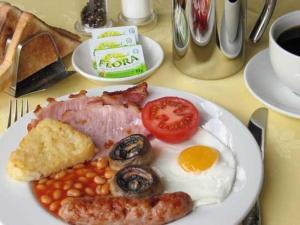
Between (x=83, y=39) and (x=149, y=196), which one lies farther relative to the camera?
(x=83, y=39)

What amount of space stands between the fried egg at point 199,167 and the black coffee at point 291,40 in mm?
241

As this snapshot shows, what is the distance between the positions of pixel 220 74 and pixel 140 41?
0.66ft

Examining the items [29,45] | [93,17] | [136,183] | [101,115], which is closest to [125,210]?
[136,183]

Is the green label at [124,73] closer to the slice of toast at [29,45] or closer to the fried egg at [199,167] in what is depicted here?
the slice of toast at [29,45]

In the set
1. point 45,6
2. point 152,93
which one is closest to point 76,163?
point 152,93

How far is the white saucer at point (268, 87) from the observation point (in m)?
1.10

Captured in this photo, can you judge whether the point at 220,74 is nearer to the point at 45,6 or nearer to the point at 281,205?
the point at 281,205

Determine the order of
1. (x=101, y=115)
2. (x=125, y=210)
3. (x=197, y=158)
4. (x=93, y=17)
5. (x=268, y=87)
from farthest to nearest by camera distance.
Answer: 1. (x=93, y=17)
2. (x=268, y=87)
3. (x=101, y=115)
4. (x=197, y=158)
5. (x=125, y=210)

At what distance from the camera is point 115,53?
1248 mm

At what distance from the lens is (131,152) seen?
0.93 metres

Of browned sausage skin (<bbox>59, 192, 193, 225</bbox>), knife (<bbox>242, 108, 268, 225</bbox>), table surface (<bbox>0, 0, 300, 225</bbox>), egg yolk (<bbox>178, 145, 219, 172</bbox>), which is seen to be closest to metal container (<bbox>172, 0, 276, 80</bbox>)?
table surface (<bbox>0, 0, 300, 225</bbox>)

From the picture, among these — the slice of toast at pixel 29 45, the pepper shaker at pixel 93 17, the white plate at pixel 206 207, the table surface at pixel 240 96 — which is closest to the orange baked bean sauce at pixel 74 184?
the white plate at pixel 206 207

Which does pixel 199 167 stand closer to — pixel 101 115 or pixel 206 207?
pixel 206 207

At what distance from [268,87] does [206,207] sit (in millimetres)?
384
